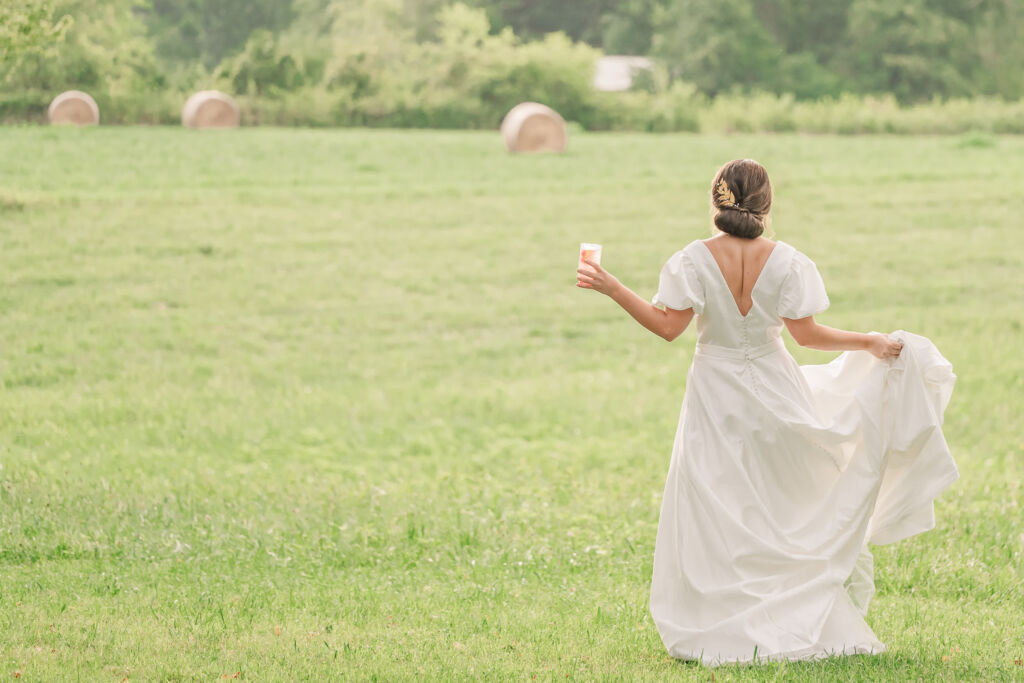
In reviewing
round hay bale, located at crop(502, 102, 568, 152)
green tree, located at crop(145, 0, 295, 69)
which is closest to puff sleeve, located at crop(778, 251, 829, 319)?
green tree, located at crop(145, 0, 295, 69)

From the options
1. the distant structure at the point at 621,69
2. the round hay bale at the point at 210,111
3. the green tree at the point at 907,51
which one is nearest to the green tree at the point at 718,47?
the distant structure at the point at 621,69

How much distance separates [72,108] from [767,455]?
46.8 ft

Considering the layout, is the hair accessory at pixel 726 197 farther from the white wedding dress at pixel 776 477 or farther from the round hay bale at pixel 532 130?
the round hay bale at pixel 532 130

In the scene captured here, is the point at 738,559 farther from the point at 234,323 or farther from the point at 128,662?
the point at 234,323

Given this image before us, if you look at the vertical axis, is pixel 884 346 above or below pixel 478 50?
below

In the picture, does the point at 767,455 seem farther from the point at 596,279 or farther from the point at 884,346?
the point at 596,279

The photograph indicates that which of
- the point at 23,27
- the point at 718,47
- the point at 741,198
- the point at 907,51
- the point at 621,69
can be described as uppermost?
the point at 907,51

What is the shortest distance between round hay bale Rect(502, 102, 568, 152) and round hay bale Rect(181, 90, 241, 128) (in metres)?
6.39

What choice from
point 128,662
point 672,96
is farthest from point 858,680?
point 672,96

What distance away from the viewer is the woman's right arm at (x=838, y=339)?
537 centimetres

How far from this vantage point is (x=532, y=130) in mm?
27359

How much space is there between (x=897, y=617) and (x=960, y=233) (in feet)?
56.2

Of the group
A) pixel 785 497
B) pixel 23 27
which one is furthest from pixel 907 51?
pixel 785 497

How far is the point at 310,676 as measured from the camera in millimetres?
5004
